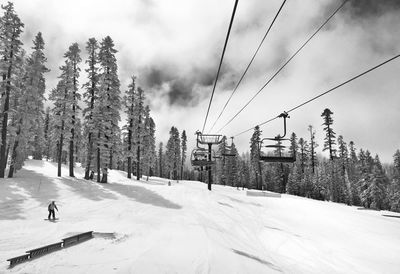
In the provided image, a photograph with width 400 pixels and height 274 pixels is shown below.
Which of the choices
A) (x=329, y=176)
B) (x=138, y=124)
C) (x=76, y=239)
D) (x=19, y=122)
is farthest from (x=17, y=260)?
(x=329, y=176)

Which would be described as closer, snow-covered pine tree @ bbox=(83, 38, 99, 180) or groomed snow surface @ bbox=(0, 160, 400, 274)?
groomed snow surface @ bbox=(0, 160, 400, 274)

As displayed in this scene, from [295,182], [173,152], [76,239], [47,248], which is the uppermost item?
[173,152]

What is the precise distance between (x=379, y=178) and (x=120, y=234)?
5701 cm

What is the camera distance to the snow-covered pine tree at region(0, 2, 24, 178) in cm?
2836

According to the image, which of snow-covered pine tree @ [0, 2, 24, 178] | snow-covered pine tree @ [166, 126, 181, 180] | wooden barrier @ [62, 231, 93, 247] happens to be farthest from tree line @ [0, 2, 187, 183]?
snow-covered pine tree @ [166, 126, 181, 180]

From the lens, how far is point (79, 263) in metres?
9.95

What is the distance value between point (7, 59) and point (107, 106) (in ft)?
37.8

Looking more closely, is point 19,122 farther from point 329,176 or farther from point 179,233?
point 329,176

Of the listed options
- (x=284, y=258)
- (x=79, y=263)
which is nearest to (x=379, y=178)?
(x=284, y=258)

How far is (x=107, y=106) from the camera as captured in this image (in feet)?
115

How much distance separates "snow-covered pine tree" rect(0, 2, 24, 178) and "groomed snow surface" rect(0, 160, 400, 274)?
4947mm

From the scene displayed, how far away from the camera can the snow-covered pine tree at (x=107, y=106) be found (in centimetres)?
3397

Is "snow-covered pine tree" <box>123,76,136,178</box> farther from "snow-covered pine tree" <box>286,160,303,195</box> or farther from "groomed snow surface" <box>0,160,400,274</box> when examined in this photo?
"snow-covered pine tree" <box>286,160,303,195</box>

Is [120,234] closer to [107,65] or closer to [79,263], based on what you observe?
[79,263]
